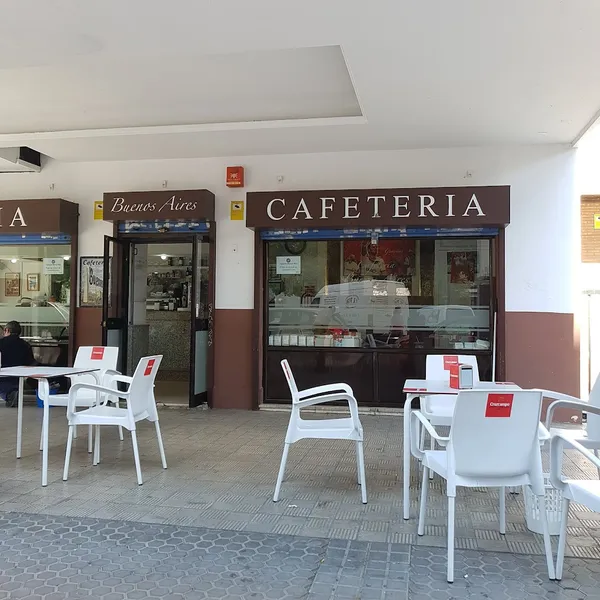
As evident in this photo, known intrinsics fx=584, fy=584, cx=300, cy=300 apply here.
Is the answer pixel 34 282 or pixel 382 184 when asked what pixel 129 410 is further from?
pixel 34 282

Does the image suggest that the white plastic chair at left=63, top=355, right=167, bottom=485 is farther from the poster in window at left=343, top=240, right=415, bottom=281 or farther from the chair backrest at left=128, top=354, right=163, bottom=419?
the poster in window at left=343, top=240, right=415, bottom=281

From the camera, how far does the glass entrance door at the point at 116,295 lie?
6.93 m

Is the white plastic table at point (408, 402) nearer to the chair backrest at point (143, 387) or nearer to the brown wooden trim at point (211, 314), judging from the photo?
the chair backrest at point (143, 387)

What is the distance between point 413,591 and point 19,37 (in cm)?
433

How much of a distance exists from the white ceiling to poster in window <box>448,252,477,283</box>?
4.17 ft

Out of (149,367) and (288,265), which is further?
(288,265)

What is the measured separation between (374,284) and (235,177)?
213 cm

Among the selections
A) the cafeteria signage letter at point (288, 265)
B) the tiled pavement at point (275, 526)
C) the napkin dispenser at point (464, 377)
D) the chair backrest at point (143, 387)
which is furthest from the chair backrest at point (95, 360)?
the napkin dispenser at point (464, 377)

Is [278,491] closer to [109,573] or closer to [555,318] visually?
[109,573]

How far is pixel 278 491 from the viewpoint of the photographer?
380 cm

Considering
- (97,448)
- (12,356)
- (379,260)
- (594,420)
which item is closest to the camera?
(594,420)

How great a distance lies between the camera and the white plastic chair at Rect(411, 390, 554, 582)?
276cm

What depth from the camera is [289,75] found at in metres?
5.24

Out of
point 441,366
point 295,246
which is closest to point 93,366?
point 295,246
